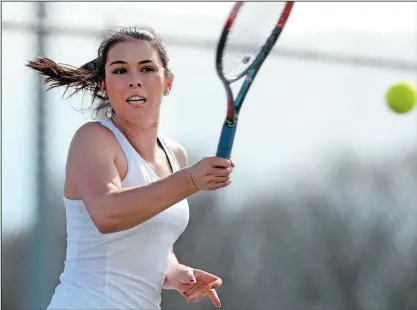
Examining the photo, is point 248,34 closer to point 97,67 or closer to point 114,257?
point 97,67


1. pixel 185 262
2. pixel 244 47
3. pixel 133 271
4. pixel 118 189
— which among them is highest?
pixel 244 47

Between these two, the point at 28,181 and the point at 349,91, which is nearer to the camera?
the point at 28,181

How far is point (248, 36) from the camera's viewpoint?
2.35 meters

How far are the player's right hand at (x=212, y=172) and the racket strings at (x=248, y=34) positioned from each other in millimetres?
280

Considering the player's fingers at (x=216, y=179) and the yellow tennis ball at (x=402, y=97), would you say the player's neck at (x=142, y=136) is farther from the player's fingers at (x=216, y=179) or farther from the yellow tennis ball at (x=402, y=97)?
the yellow tennis ball at (x=402, y=97)

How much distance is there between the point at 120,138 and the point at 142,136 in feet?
0.36

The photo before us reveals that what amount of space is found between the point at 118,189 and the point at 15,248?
188 centimetres

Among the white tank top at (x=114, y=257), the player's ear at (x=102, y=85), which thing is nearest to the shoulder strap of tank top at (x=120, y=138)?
the white tank top at (x=114, y=257)

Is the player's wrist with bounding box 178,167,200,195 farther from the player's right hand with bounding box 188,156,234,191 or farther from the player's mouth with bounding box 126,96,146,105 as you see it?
the player's mouth with bounding box 126,96,146,105

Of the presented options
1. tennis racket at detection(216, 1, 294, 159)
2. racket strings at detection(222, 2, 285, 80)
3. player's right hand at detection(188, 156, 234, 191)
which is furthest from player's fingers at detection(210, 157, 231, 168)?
racket strings at detection(222, 2, 285, 80)

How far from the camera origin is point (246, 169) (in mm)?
4391

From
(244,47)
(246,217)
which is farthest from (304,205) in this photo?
(244,47)

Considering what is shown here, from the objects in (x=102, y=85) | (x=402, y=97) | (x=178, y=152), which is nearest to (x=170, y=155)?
(x=178, y=152)

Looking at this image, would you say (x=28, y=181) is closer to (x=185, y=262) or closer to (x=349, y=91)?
(x=185, y=262)
